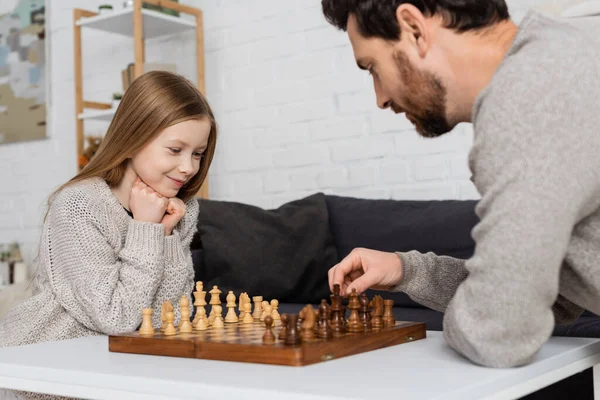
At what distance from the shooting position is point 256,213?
285 centimetres

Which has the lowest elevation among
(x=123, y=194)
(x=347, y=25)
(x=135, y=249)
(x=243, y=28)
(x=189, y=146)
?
(x=135, y=249)

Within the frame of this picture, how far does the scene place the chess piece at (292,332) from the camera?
3.48 feet

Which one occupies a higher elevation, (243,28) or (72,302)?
(243,28)

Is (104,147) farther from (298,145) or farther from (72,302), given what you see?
(298,145)

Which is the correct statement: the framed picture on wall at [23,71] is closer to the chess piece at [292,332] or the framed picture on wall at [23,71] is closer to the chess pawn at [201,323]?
the chess pawn at [201,323]

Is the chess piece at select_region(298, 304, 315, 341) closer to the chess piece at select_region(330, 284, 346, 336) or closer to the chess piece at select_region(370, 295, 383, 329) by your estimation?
the chess piece at select_region(330, 284, 346, 336)

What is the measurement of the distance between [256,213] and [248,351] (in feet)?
5.95

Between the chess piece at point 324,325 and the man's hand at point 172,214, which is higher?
the man's hand at point 172,214

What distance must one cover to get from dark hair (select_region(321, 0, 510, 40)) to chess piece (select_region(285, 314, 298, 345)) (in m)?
0.48

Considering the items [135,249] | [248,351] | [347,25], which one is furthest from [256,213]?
[248,351]

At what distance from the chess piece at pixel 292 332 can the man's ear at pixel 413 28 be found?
1.55 feet

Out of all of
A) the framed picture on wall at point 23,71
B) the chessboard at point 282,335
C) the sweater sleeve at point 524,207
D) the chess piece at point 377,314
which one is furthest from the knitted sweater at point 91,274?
the framed picture on wall at point 23,71

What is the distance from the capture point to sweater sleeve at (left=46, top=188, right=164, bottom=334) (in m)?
1.53

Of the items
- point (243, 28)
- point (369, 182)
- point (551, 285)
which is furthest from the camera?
point (243, 28)
